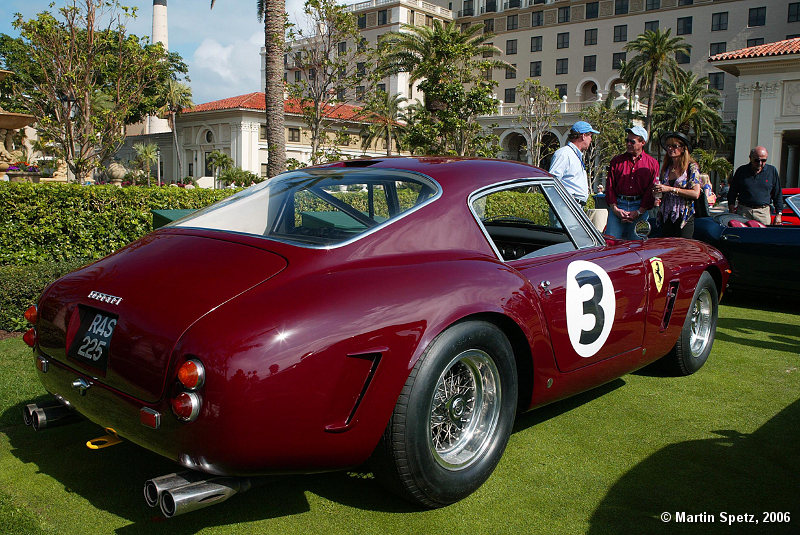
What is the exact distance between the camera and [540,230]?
4078 millimetres

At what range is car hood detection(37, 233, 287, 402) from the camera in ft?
7.41

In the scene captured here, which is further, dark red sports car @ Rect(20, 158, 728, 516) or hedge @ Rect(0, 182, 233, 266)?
hedge @ Rect(0, 182, 233, 266)

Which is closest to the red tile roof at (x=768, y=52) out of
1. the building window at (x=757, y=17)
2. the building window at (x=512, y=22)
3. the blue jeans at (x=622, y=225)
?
the blue jeans at (x=622, y=225)

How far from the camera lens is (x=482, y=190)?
3.21m

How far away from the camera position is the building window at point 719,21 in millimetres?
56781

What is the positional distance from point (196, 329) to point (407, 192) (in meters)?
1.31

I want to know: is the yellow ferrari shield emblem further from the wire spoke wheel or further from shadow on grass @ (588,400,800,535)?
the wire spoke wheel

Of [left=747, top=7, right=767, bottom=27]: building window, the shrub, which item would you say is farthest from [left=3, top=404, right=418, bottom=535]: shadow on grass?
[left=747, top=7, right=767, bottom=27]: building window

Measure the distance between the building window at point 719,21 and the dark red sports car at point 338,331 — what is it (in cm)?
6359

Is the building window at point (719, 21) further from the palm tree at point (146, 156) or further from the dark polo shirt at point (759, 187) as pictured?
Result: the dark polo shirt at point (759, 187)

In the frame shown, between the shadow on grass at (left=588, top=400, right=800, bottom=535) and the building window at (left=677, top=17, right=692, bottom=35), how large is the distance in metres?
64.1

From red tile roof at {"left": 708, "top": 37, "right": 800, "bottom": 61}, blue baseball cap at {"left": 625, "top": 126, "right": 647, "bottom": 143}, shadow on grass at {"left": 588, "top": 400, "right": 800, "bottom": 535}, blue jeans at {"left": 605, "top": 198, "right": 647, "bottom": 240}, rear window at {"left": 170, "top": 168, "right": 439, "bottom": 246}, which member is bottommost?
shadow on grass at {"left": 588, "top": 400, "right": 800, "bottom": 535}

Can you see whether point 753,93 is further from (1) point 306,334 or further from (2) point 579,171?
(1) point 306,334

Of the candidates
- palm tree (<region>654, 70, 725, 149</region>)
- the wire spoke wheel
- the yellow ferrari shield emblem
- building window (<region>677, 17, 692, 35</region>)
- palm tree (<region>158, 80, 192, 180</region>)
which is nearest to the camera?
the wire spoke wheel
